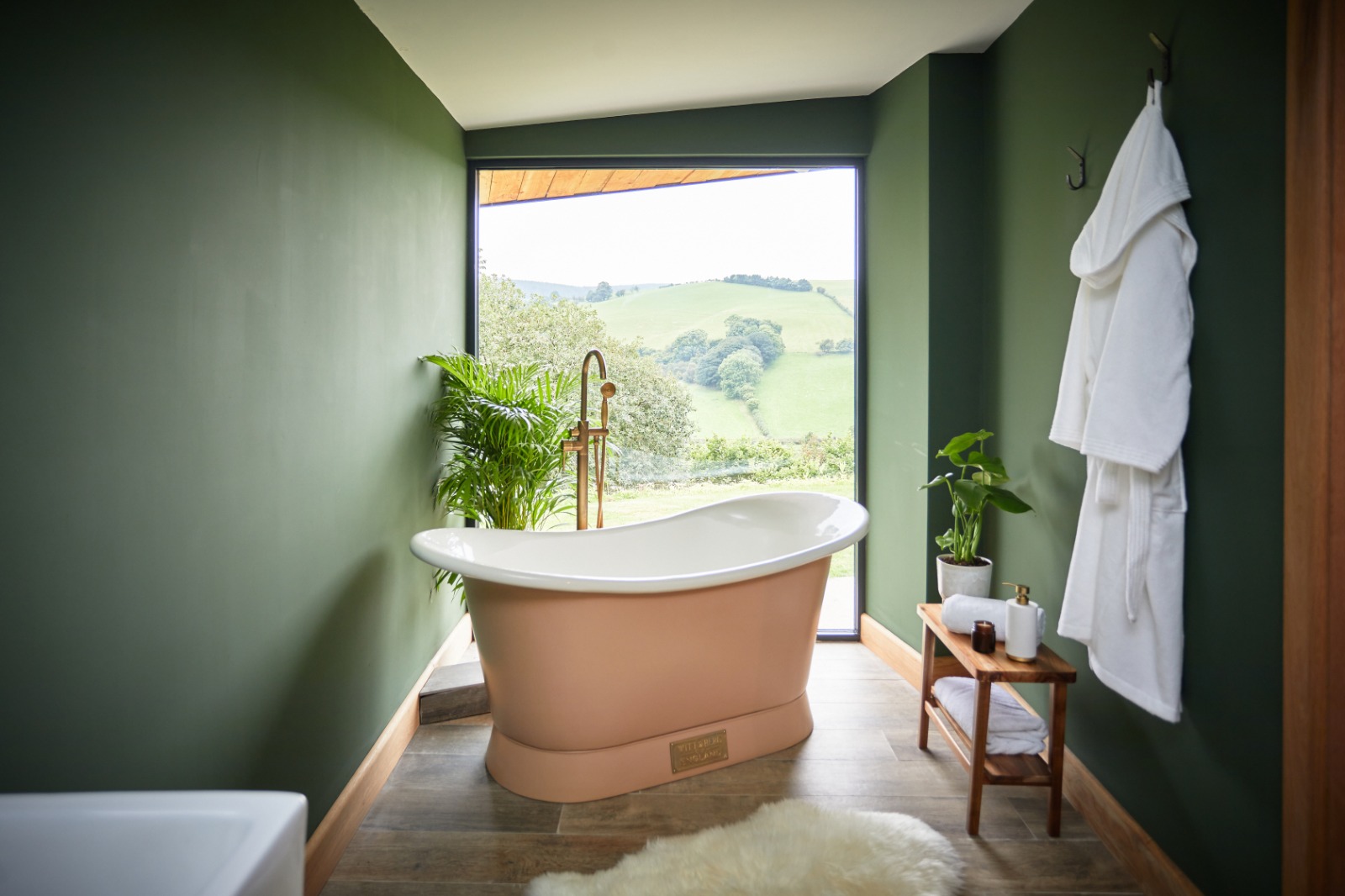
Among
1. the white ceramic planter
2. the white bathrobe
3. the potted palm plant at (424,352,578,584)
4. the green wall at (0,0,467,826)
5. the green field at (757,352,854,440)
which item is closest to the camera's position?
the green wall at (0,0,467,826)

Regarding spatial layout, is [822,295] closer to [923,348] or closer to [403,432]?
[923,348]

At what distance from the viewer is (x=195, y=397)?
4.57ft

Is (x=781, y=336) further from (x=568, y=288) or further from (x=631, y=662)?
(x=631, y=662)

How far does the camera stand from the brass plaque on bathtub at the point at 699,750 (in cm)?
234

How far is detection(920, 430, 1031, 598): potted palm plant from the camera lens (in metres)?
2.40

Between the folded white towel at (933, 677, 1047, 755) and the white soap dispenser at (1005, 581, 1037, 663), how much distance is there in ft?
0.49

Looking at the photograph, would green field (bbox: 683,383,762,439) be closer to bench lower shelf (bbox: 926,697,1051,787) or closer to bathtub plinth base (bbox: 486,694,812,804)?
bathtub plinth base (bbox: 486,694,812,804)

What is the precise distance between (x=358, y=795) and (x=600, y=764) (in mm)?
676

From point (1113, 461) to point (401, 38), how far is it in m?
2.46

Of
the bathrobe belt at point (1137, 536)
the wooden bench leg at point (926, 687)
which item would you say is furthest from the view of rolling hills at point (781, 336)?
the bathrobe belt at point (1137, 536)

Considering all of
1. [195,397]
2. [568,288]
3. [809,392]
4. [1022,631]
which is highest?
[568,288]

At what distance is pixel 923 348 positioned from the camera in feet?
9.98

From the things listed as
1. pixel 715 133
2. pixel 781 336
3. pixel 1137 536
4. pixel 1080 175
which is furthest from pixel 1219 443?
pixel 715 133

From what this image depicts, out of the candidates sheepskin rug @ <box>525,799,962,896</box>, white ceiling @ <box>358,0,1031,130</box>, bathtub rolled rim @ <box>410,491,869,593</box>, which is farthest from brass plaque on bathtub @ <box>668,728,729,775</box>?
white ceiling @ <box>358,0,1031,130</box>
